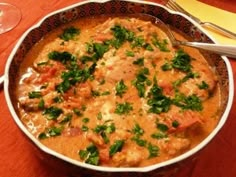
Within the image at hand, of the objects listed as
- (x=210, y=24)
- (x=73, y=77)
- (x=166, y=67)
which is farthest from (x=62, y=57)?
(x=210, y=24)

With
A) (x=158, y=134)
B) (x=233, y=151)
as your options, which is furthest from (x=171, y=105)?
(x=233, y=151)

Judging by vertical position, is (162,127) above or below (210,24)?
below

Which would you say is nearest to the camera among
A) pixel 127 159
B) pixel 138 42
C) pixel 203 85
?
pixel 127 159

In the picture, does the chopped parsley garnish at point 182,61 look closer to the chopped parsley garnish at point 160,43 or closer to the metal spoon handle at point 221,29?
the chopped parsley garnish at point 160,43

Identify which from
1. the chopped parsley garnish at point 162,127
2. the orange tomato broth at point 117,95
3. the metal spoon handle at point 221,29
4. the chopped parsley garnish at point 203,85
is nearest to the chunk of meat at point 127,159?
the orange tomato broth at point 117,95

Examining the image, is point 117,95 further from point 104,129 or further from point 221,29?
point 221,29
